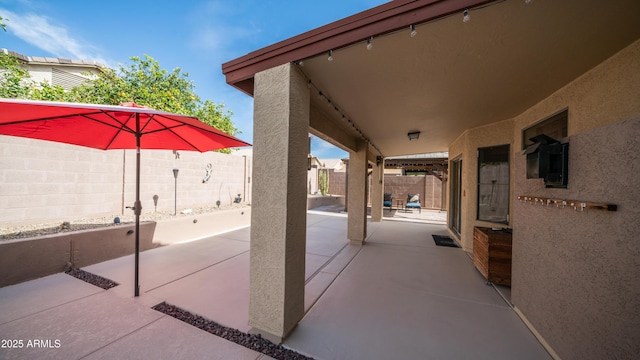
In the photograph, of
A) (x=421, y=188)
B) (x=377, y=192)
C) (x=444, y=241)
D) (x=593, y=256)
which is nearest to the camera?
(x=593, y=256)

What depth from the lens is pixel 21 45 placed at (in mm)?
10539

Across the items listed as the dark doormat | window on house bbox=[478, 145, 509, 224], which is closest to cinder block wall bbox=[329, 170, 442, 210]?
the dark doormat

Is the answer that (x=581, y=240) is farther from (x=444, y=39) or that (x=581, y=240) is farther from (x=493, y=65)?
(x=444, y=39)

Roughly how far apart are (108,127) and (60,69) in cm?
1347

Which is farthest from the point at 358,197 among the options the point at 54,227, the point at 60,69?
the point at 60,69

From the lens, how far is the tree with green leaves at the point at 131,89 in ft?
21.0

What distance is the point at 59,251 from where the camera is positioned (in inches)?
125

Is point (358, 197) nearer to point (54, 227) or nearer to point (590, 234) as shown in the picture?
point (590, 234)

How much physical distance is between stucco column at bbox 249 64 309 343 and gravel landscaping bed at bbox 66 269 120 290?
2.35 m

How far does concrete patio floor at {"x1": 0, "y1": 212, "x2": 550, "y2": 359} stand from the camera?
1.84 m

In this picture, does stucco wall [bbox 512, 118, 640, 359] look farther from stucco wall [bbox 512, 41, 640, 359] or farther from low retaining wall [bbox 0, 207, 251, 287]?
low retaining wall [bbox 0, 207, 251, 287]

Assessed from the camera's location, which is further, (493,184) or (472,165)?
(472,165)

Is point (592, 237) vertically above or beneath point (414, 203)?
above

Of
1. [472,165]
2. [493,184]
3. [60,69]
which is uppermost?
[60,69]
